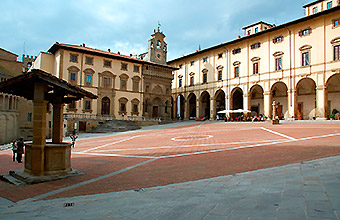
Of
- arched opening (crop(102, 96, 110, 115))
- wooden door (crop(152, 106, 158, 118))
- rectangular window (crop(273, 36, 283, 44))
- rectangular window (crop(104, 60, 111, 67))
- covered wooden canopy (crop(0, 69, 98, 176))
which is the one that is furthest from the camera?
wooden door (crop(152, 106, 158, 118))

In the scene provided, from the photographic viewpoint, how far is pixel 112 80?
4162 cm

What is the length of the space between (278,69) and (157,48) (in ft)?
76.0

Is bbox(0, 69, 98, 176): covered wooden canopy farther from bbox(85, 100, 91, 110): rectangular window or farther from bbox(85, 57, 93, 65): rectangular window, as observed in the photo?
bbox(85, 57, 93, 65): rectangular window

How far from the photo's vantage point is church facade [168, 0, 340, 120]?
31797 millimetres

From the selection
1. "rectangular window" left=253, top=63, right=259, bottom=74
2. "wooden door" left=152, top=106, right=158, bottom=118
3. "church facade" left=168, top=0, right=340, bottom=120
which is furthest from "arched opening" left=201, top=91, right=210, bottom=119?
"rectangular window" left=253, top=63, right=259, bottom=74

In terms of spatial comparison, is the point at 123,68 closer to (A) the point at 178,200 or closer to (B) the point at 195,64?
(B) the point at 195,64

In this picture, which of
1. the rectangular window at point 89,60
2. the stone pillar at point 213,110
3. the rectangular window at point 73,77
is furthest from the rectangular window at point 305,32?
the rectangular window at point 73,77

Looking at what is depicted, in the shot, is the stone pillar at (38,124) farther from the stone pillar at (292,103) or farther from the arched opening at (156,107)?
the arched opening at (156,107)

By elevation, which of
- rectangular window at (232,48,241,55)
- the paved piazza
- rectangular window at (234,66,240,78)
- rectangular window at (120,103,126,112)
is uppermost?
rectangular window at (232,48,241,55)

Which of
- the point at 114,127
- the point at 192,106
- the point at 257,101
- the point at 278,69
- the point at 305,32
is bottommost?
the point at 114,127

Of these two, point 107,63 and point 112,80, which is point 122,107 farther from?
point 107,63

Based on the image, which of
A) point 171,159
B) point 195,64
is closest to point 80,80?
point 195,64

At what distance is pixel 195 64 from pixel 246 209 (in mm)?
47527

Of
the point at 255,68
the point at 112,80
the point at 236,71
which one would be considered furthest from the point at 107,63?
the point at 255,68
